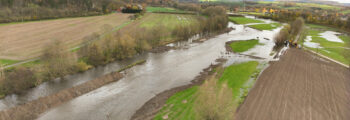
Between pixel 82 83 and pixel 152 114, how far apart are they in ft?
57.4

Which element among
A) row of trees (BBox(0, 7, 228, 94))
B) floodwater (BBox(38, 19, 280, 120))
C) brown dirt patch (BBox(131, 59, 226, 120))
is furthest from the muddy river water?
row of trees (BBox(0, 7, 228, 94))

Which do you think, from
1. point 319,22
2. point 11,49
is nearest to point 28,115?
point 11,49

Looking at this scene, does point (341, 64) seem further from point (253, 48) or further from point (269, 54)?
point (253, 48)

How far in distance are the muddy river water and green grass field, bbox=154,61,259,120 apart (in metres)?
4.32

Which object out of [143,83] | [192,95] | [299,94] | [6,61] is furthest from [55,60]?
[299,94]

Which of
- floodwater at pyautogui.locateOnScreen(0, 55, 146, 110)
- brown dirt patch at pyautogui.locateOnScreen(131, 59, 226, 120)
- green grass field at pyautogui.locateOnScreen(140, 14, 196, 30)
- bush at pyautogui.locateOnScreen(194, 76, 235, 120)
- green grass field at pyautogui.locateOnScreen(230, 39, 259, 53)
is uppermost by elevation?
green grass field at pyautogui.locateOnScreen(140, 14, 196, 30)

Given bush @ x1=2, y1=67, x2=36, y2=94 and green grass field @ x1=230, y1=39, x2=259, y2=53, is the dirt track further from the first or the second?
bush @ x1=2, y1=67, x2=36, y2=94

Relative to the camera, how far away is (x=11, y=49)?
50500 mm

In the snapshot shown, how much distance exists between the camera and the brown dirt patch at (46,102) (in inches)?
1078

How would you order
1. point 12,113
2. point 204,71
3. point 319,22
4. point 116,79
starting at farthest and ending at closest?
point 319,22 < point 204,71 < point 116,79 < point 12,113

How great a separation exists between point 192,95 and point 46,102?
78.2 ft

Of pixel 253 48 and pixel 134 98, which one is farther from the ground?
pixel 253 48

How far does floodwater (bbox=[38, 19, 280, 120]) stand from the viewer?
29.4 m

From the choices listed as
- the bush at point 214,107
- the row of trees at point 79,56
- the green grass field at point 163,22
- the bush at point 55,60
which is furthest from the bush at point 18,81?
the green grass field at point 163,22
